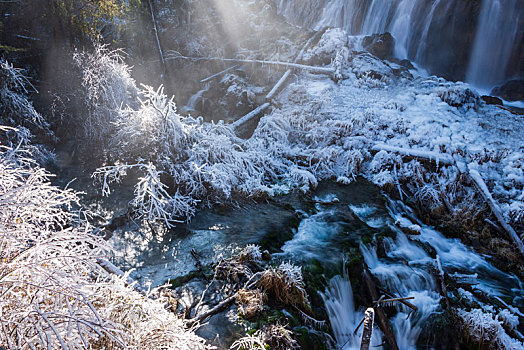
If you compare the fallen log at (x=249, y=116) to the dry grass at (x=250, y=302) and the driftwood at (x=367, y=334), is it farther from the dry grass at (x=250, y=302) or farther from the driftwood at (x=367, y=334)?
the driftwood at (x=367, y=334)

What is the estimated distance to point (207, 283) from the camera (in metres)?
4.60

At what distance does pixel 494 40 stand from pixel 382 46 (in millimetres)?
4297

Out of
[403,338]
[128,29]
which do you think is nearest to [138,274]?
[403,338]

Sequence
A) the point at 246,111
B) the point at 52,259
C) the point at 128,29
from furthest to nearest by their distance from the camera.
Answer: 1. the point at 128,29
2. the point at 246,111
3. the point at 52,259

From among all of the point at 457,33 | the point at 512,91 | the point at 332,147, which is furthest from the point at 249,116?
the point at 512,91

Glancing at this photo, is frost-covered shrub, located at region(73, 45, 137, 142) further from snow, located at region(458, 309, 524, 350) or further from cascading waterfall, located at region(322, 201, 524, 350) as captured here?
snow, located at region(458, 309, 524, 350)

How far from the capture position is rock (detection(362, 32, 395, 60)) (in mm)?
14156

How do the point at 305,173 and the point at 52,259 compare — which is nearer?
the point at 52,259

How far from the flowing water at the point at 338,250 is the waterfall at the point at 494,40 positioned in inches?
346

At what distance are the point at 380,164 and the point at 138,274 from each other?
6823mm

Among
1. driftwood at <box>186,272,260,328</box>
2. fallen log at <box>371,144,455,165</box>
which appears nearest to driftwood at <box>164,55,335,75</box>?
fallen log at <box>371,144,455,165</box>

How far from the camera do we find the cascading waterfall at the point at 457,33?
1155cm

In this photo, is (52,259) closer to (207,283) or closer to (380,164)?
(207,283)

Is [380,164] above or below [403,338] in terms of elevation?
above
